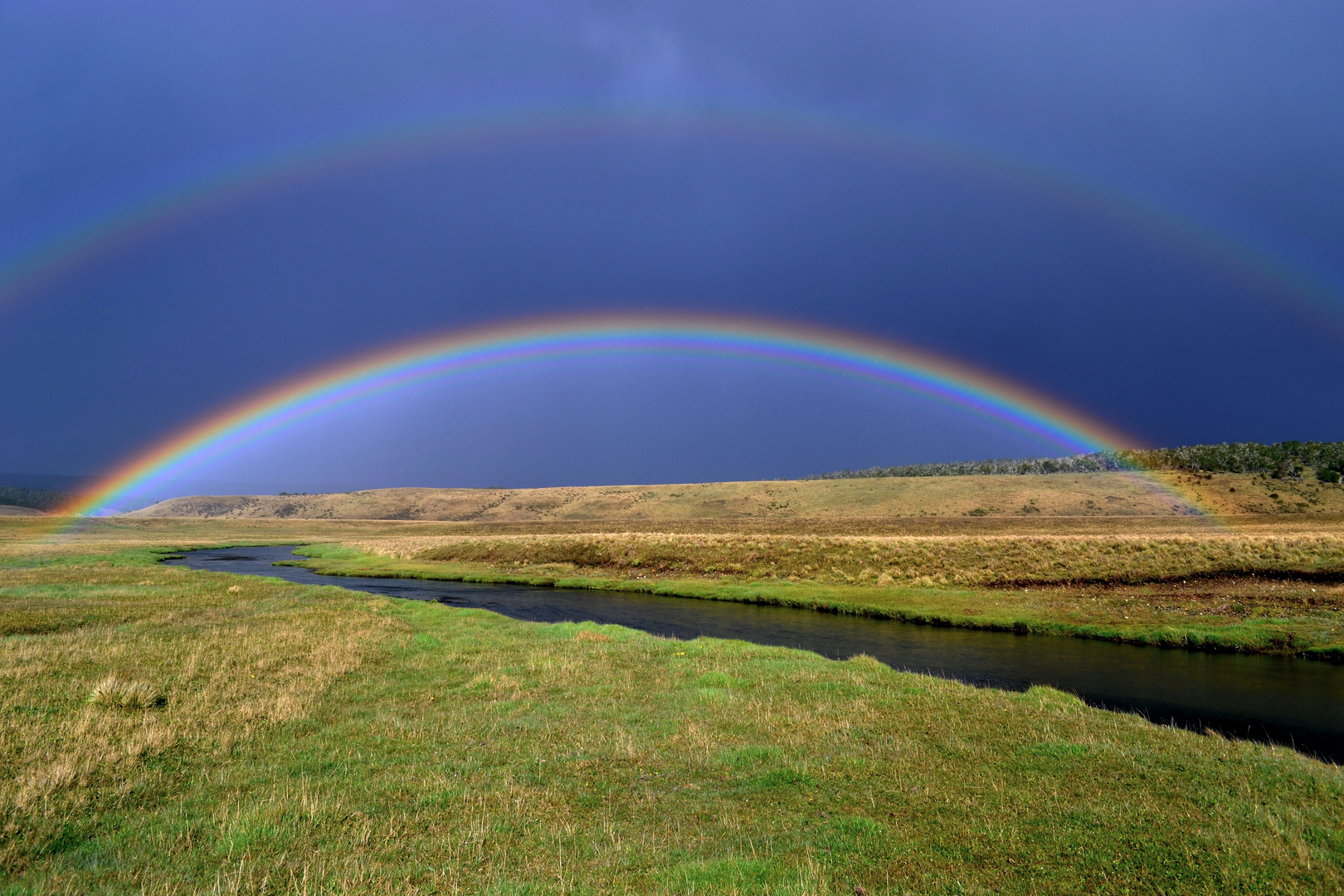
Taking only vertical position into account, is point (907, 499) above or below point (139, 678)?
above

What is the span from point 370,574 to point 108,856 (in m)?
56.4

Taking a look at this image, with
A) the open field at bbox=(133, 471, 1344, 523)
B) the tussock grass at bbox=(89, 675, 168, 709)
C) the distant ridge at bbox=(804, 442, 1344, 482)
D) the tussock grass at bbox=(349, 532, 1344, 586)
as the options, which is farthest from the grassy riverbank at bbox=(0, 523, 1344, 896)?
the distant ridge at bbox=(804, 442, 1344, 482)

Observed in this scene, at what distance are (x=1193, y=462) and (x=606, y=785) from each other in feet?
521

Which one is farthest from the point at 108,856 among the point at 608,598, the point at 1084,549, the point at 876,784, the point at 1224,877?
the point at 1084,549

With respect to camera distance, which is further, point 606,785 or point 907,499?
point 907,499

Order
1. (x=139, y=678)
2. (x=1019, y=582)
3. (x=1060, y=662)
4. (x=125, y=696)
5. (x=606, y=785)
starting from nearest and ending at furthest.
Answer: (x=606, y=785) < (x=125, y=696) < (x=139, y=678) < (x=1060, y=662) < (x=1019, y=582)

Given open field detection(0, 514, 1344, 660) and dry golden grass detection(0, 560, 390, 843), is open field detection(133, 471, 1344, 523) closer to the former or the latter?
open field detection(0, 514, 1344, 660)

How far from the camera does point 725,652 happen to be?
2269 centimetres

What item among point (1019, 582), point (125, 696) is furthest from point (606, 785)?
point (1019, 582)

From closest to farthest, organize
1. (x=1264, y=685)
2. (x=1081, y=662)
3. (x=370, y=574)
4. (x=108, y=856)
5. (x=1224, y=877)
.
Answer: (x=1224, y=877)
(x=108, y=856)
(x=1264, y=685)
(x=1081, y=662)
(x=370, y=574)

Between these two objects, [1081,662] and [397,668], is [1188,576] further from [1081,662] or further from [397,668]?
[397,668]

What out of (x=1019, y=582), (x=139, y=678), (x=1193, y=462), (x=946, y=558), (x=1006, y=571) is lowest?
(x=139, y=678)

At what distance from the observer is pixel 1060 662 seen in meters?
24.5

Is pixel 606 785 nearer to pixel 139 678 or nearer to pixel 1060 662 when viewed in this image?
pixel 139 678
